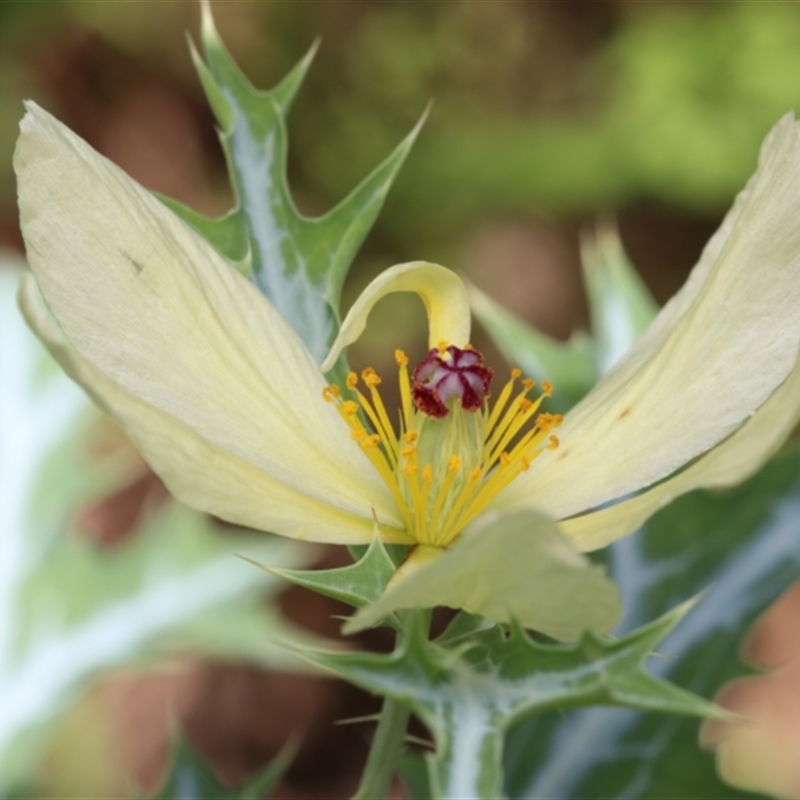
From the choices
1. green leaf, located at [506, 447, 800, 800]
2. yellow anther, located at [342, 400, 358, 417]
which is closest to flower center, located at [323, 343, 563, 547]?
yellow anther, located at [342, 400, 358, 417]

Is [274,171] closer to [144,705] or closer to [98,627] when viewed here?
[98,627]

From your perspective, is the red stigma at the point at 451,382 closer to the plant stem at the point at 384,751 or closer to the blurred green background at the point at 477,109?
the plant stem at the point at 384,751

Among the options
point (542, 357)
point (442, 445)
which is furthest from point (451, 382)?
point (542, 357)

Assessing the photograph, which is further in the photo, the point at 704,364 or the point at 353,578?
the point at 704,364

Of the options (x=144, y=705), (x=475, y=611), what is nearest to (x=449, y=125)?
(x=144, y=705)

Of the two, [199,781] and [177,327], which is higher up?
[177,327]

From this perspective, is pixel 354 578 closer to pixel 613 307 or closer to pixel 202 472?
pixel 202 472
